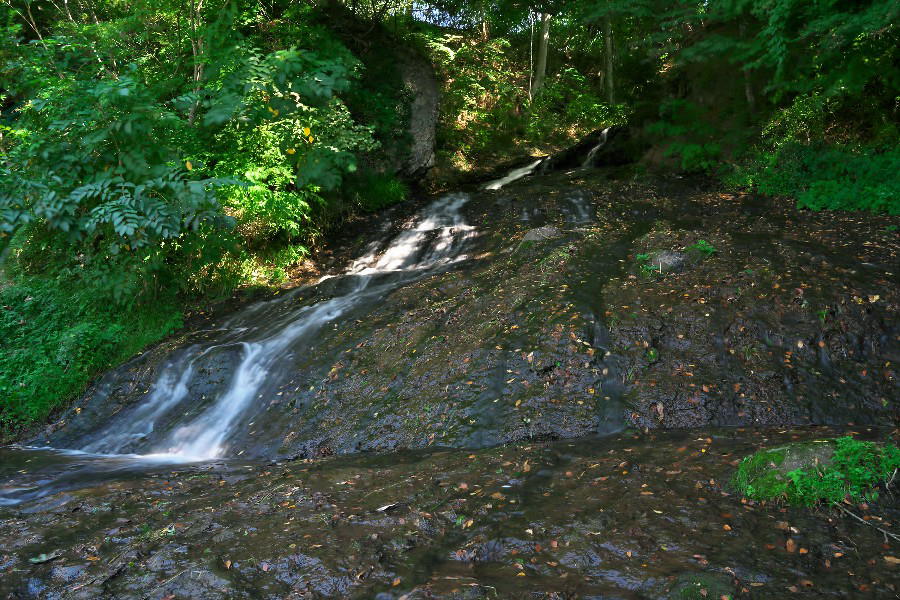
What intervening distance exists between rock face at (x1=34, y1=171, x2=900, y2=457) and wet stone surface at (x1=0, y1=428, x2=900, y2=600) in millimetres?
606

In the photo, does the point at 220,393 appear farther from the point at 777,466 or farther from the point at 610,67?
the point at 610,67

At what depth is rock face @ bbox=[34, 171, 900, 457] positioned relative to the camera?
5.46 meters

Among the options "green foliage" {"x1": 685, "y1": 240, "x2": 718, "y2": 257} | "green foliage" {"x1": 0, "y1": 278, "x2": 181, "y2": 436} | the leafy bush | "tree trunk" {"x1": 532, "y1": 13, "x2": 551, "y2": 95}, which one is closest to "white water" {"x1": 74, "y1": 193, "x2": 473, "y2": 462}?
"green foliage" {"x1": 0, "y1": 278, "x2": 181, "y2": 436}

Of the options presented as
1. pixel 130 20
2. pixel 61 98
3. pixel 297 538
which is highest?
pixel 130 20

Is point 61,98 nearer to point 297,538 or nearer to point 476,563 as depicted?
point 297,538

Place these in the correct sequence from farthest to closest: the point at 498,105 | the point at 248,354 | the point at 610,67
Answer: the point at 610,67 < the point at 498,105 < the point at 248,354

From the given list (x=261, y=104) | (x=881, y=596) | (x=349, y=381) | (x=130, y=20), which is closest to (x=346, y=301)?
(x=349, y=381)

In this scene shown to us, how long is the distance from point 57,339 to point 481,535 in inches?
343

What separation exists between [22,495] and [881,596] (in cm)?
664

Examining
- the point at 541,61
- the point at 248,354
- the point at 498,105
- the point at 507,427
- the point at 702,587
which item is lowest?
the point at 507,427

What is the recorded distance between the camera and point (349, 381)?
6.93 metres

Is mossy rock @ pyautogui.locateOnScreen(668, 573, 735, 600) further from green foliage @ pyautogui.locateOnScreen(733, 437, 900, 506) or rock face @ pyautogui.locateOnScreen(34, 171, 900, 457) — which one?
rock face @ pyautogui.locateOnScreen(34, 171, 900, 457)

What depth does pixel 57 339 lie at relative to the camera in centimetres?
937

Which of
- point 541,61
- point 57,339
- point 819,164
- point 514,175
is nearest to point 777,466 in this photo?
point 819,164
